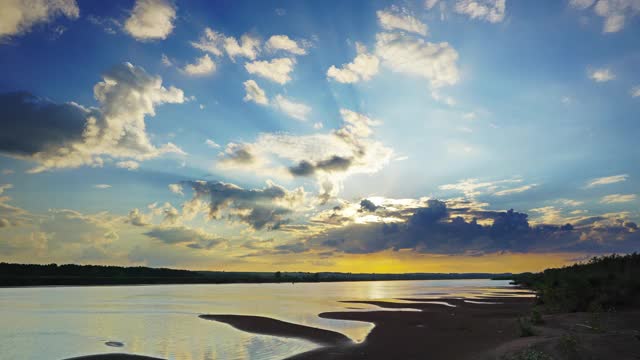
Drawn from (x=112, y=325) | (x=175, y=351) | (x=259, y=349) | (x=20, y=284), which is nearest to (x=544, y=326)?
(x=259, y=349)

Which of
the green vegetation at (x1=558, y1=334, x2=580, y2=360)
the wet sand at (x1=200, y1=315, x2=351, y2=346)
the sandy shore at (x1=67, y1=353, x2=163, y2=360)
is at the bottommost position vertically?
the wet sand at (x1=200, y1=315, x2=351, y2=346)

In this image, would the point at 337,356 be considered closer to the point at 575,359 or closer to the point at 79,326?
the point at 575,359

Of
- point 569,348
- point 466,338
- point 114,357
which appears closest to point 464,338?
point 466,338

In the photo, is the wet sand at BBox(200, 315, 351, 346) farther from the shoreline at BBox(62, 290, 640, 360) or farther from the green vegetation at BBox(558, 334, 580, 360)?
the green vegetation at BBox(558, 334, 580, 360)

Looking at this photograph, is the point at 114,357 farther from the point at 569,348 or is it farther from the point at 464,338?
the point at 569,348

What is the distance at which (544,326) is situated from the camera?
3081cm

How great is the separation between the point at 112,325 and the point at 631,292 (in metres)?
44.3

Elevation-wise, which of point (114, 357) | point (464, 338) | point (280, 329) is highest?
point (114, 357)

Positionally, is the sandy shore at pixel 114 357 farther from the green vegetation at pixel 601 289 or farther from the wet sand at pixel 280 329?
the green vegetation at pixel 601 289

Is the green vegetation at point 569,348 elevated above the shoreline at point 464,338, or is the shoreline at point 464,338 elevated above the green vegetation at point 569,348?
the green vegetation at point 569,348

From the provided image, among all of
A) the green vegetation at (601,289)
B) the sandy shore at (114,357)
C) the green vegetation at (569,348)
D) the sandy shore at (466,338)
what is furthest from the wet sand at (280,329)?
the green vegetation at (601,289)

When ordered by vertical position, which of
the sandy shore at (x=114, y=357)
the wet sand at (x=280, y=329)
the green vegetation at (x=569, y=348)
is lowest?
the wet sand at (x=280, y=329)

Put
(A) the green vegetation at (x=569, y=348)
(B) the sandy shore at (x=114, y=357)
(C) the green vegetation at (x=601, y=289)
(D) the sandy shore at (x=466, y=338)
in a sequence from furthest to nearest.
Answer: (C) the green vegetation at (x=601, y=289), (B) the sandy shore at (x=114, y=357), (D) the sandy shore at (x=466, y=338), (A) the green vegetation at (x=569, y=348)

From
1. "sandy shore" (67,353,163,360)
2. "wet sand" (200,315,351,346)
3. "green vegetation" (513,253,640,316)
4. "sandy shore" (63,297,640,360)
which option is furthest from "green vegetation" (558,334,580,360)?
"sandy shore" (67,353,163,360)
